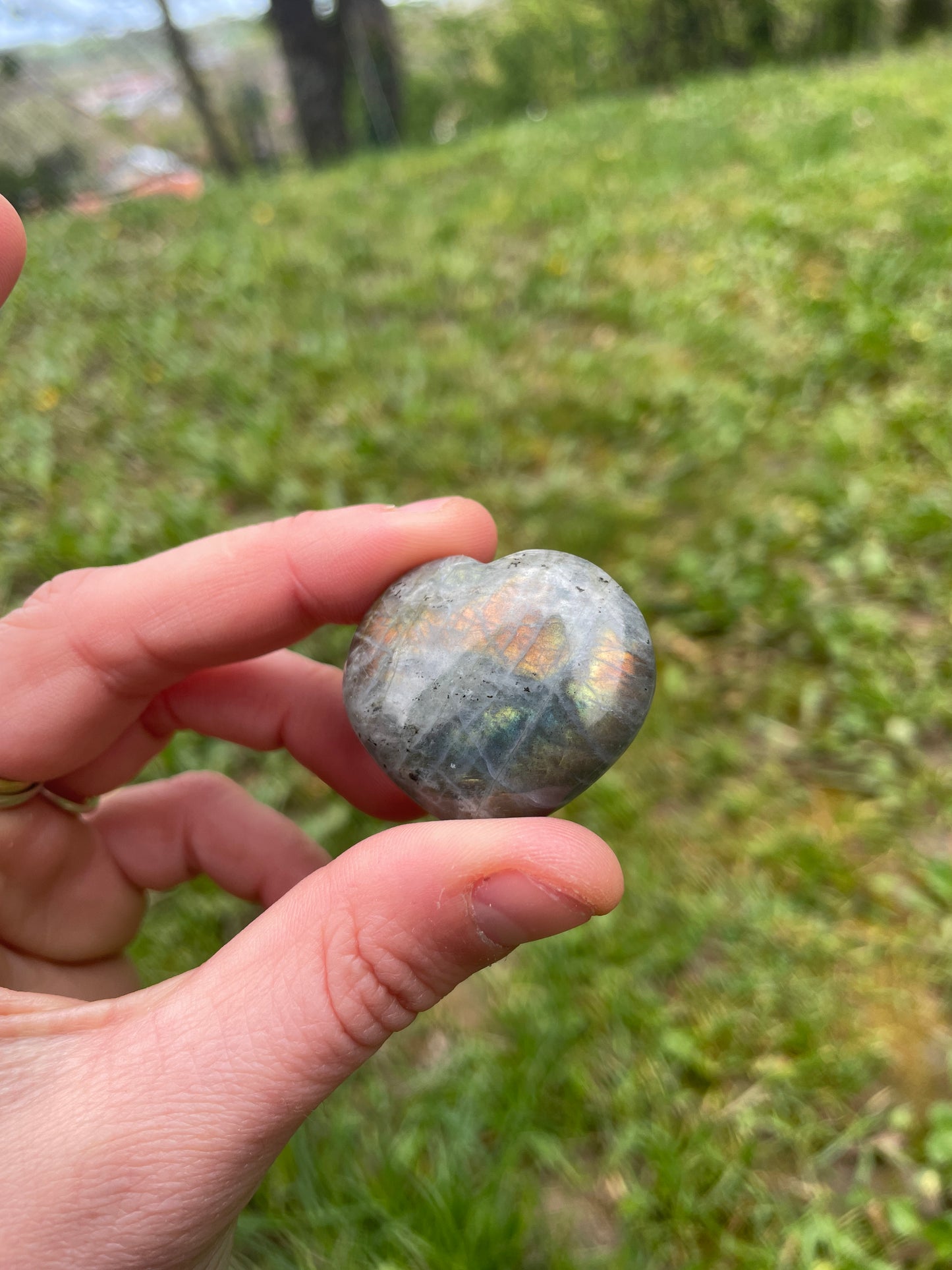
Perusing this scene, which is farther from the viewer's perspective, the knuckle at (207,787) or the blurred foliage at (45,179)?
the blurred foliage at (45,179)

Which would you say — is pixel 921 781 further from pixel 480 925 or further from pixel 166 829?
pixel 166 829

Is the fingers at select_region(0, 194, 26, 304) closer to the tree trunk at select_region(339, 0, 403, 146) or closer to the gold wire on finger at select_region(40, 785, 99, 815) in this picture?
the gold wire on finger at select_region(40, 785, 99, 815)

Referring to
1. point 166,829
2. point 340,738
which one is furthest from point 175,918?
point 340,738

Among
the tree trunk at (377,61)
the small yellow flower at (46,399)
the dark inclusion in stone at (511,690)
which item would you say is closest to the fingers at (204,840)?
the dark inclusion in stone at (511,690)

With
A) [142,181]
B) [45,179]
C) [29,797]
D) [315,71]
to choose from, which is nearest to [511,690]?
[29,797]

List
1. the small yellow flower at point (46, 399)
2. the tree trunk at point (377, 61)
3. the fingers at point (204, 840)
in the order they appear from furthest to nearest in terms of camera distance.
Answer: the tree trunk at point (377, 61) → the small yellow flower at point (46, 399) → the fingers at point (204, 840)

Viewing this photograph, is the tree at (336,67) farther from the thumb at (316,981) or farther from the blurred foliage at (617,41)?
the thumb at (316,981)

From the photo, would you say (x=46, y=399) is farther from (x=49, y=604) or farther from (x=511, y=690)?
(x=511, y=690)

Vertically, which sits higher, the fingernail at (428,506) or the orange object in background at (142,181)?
the orange object in background at (142,181)

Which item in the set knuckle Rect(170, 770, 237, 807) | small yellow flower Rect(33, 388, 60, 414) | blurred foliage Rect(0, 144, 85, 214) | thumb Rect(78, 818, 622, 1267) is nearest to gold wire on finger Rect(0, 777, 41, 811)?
knuckle Rect(170, 770, 237, 807)
